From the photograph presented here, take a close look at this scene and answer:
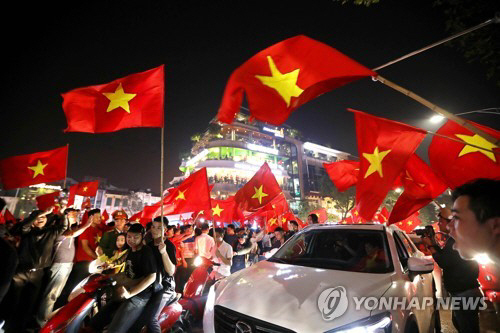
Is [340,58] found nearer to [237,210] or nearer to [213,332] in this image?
[213,332]

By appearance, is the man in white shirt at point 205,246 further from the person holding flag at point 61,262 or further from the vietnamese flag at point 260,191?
the vietnamese flag at point 260,191

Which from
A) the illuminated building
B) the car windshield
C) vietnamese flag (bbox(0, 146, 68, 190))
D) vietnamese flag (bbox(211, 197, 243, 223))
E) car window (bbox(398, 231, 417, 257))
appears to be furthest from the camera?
the illuminated building

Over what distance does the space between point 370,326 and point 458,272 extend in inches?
104

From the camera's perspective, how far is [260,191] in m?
10.5

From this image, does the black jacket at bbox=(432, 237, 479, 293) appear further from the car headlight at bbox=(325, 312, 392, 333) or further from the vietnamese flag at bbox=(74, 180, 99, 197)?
the vietnamese flag at bbox=(74, 180, 99, 197)

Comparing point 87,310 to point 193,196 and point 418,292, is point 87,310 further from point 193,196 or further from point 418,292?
point 193,196

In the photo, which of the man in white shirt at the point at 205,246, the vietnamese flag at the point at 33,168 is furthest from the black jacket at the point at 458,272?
the vietnamese flag at the point at 33,168

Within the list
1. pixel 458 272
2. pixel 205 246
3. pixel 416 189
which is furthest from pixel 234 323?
pixel 416 189

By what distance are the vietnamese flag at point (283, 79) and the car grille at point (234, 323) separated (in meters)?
2.62

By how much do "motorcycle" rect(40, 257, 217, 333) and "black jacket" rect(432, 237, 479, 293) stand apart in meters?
4.39

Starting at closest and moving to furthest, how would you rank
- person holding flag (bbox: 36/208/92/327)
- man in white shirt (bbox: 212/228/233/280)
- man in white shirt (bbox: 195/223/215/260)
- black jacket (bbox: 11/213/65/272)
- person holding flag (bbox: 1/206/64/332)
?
person holding flag (bbox: 1/206/64/332) → black jacket (bbox: 11/213/65/272) → person holding flag (bbox: 36/208/92/327) → man in white shirt (bbox: 212/228/233/280) → man in white shirt (bbox: 195/223/215/260)

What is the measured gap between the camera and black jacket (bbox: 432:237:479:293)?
3588 millimetres

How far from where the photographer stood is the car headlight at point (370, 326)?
2.07 meters

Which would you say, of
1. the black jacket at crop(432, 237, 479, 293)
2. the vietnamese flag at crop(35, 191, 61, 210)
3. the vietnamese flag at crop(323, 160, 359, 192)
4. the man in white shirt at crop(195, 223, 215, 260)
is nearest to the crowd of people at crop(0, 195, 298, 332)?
the man in white shirt at crop(195, 223, 215, 260)
